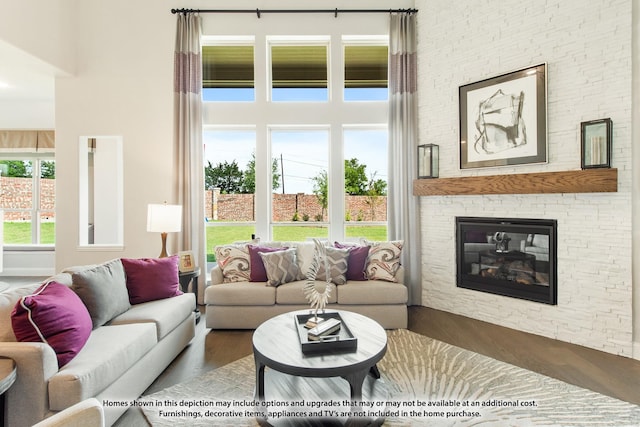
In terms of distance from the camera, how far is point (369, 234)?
4.42m

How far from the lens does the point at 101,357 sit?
1.72 m

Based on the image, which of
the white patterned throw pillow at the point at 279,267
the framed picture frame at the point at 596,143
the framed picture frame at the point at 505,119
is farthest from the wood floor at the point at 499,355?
the framed picture frame at the point at 505,119

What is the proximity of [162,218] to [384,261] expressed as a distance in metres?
2.42

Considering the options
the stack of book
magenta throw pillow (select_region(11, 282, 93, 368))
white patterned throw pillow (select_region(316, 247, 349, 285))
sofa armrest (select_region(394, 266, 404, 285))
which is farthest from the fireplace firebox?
magenta throw pillow (select_region(11, 282, 93, 368))

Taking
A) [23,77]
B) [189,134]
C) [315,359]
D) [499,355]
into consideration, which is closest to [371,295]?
[499,355]

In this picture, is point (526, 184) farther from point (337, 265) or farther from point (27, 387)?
point (27, 387)

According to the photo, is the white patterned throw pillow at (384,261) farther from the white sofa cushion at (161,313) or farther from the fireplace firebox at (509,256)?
the white sofa cushion at (161,313)

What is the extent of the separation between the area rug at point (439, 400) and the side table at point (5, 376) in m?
0.70

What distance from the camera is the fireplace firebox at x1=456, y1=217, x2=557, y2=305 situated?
10.3 feet

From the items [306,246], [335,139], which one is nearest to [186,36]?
[335,139]

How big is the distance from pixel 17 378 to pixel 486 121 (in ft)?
14.0

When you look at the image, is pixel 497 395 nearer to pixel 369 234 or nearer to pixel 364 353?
pixel 364 353

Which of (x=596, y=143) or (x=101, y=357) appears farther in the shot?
(x=596, y=143)

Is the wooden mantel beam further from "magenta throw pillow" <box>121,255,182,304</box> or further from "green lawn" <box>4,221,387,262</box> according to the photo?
"magenta throw pillow" <box>121,255,182,304</box>
